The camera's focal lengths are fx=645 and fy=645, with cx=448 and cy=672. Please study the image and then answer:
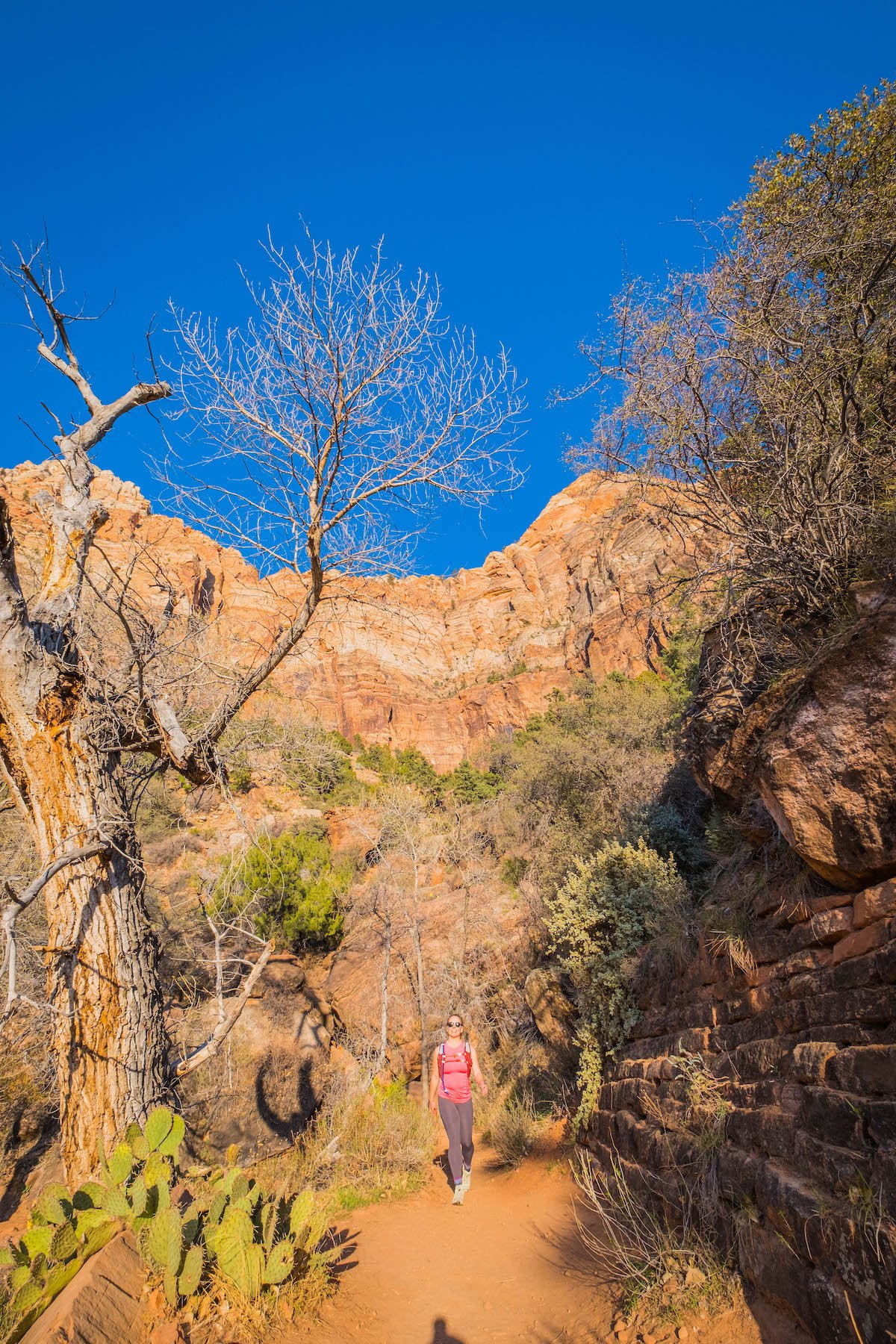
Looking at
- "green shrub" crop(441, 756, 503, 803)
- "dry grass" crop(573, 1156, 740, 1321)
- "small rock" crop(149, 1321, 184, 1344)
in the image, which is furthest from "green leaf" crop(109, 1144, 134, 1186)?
"green shrub" crop(441, 756, 503, 803)

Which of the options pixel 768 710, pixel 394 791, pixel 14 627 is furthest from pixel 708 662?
pixel 394 791

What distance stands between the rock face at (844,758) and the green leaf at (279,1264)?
3.41 m

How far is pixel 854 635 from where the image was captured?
139 inches

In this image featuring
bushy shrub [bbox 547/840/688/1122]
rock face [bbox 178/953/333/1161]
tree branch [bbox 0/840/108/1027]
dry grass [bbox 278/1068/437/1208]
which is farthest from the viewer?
rock face [bbox 178/953/333/1161]

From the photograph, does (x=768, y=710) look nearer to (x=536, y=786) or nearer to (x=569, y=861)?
(x=569, y=861)

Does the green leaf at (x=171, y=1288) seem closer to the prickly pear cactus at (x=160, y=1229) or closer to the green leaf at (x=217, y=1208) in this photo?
the prickly pear cactus at (x=160, y=1229)

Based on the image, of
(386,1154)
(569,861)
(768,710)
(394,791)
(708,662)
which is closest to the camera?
(768,710)

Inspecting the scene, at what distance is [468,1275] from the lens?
191 inches

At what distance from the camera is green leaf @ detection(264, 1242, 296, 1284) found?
10.4 feet

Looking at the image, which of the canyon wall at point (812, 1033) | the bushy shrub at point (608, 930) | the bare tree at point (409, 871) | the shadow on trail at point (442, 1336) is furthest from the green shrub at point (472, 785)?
the shadow on trail at point (442, 1336)

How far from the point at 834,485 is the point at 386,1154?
8308 millimetres

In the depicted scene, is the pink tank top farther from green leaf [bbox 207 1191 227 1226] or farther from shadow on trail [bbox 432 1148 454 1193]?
green leaf [bbox 207 1191 227 1226]

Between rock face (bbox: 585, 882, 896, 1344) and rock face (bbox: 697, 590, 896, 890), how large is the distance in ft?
0.76

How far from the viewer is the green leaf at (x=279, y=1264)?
3170 mm
